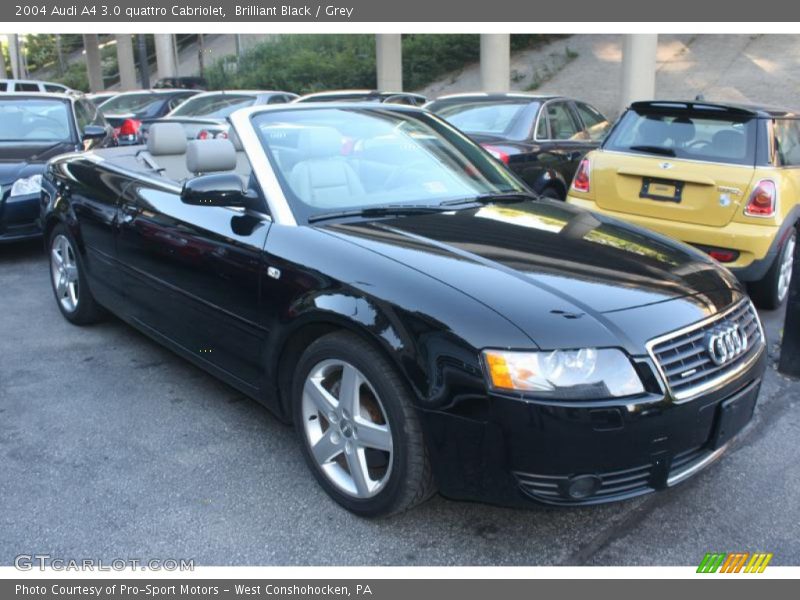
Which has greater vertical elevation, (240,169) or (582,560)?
(240,169)

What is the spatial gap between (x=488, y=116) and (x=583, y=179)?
206cm

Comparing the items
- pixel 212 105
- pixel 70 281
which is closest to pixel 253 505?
pixel 70 281

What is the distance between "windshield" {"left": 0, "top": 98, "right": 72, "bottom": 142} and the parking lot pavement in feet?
16.2

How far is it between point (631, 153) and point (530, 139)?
5.30 feet

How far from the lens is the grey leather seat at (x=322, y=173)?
11.2ft

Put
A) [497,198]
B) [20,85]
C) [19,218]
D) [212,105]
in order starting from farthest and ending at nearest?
[20,85] → [212,105] → [19,218] → [497,198]

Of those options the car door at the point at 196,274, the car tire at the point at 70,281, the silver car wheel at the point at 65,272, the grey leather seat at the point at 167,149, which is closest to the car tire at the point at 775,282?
the car door at the point at 196,274

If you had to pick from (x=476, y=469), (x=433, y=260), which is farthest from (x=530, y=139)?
(x=476, y=469)

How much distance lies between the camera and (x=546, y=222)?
11.6 feet

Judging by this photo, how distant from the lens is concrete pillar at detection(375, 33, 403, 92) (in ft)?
83.8

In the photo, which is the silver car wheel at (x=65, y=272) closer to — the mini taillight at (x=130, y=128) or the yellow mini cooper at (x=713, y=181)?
the yellow mini cooper at (x=713, y=181)

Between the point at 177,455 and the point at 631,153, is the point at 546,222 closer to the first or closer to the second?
the point at 177,455

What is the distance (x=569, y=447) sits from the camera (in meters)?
2.44

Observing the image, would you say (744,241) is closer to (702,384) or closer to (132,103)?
(702,384)
